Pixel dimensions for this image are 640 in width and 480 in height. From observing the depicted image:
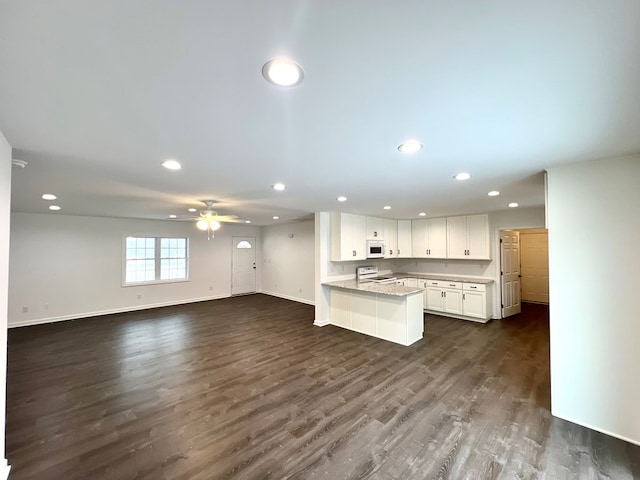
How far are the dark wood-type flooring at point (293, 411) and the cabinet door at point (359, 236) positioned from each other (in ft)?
6.14

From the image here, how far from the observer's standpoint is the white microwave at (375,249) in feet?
19.9

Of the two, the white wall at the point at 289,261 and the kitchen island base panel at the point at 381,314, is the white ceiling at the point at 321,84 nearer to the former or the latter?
the kitchen island base panel at the point at 381,314

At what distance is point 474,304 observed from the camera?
18.6 feet

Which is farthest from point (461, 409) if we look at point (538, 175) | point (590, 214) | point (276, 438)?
point (538, 175)

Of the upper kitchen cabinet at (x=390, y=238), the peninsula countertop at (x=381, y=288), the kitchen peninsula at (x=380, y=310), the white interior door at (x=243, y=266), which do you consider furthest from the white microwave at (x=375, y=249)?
the white interior door at (x=243, y=266)

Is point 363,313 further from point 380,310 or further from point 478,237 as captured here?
point 478,237

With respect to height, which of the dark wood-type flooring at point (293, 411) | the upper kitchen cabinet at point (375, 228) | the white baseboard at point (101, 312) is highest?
the upper kitchen cabinet at point (375, 228)

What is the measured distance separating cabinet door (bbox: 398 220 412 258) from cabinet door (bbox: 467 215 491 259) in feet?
4.67

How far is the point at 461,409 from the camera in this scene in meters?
2.67

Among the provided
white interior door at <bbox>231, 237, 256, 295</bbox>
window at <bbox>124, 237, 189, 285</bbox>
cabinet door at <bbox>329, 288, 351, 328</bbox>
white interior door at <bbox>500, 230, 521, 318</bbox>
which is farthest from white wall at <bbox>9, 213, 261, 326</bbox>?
white interior door at <bbox>500, 230, 521, 318</bbox>

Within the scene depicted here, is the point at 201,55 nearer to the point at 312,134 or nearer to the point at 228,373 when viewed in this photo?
the point at 312,134

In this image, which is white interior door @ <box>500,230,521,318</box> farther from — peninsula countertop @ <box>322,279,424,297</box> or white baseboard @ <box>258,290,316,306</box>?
white baseboard @ <box>258,290,316,306</box>

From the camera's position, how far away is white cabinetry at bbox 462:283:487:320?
18.2 feet

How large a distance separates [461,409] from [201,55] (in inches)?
137
